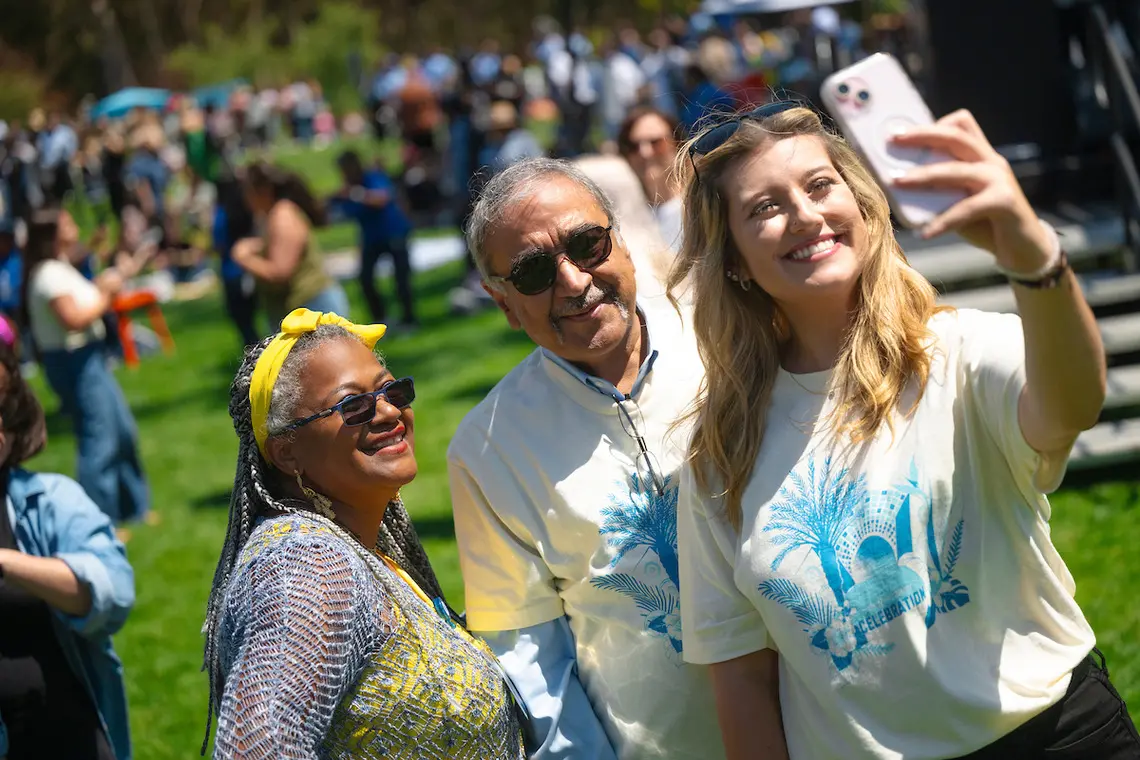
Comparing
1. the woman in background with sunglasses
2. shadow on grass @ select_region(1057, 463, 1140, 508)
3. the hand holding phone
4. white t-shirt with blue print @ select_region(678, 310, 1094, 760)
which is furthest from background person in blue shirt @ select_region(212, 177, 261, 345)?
the hand holding phone

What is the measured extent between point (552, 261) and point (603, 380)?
0.29 metres

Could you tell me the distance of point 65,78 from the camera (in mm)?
53156

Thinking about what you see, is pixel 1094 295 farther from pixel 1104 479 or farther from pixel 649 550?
pixel 649 550

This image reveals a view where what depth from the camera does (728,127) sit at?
7.61 feet

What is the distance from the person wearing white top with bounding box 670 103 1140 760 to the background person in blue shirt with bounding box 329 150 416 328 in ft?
36.3

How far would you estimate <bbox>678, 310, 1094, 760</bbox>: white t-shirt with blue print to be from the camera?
82.7 inches

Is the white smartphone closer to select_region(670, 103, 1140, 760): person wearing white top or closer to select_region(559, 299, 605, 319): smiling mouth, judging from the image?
select_region(670, 103, 1140, 760): person wearing white top

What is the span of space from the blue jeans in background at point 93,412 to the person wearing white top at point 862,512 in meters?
6.56

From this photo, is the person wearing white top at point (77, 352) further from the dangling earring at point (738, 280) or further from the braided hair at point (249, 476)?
the dangling earring at point (738, 280)

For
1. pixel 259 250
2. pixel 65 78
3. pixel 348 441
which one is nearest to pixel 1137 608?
pixel 348 441

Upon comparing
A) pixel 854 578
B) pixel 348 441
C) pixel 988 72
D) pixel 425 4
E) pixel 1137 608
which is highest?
pixel 348 441

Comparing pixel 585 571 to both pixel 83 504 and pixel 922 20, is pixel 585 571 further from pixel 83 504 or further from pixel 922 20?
pixel 922 20

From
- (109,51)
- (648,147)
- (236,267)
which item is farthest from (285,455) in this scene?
(109,51)

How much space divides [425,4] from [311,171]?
1201 inches
